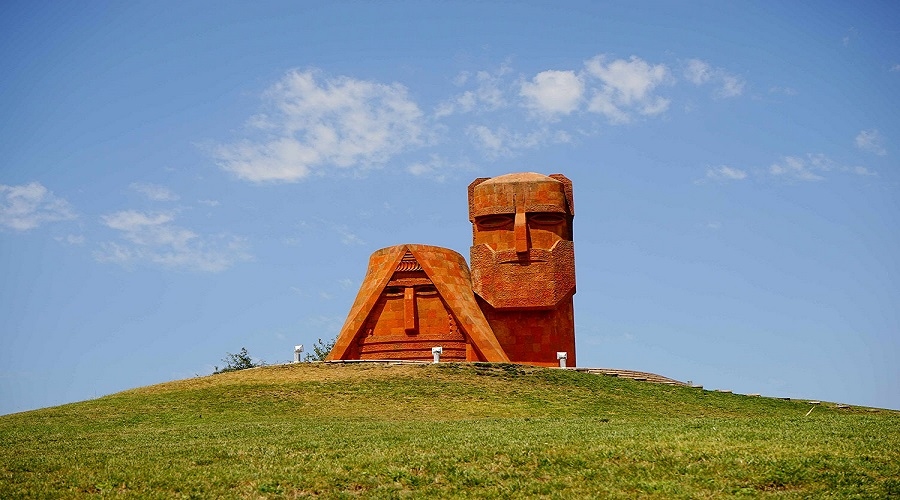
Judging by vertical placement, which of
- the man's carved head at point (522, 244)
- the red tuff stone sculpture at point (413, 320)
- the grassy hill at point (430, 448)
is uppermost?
the man's carved head at point (522, 244)

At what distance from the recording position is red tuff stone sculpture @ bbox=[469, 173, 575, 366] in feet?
122

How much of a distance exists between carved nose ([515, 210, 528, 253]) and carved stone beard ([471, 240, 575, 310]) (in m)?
0.24

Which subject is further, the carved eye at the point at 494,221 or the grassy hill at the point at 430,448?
the carved eye at the point at 494,221

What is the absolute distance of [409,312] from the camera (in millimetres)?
35375

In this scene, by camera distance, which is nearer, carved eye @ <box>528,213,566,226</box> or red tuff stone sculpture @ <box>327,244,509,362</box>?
red tuff stone sculpture @ <box>327,244,509,362</box>

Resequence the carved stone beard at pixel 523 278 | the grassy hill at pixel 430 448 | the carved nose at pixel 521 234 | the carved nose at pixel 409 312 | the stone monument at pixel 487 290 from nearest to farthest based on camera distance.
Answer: the grassy hill at pixel 430 448, the carved nose at pixel 409 312, the stone monument at pixel 487 290, the carved stone beard at pixel 523 278, the carved nose at pixel 521 234

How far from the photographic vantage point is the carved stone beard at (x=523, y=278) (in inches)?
1464

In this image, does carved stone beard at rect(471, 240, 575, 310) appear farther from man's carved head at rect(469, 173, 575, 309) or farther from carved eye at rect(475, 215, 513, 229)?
carved eye at rect(475, 215, 513, 229)

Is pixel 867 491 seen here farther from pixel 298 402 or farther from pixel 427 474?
pixel 298 402

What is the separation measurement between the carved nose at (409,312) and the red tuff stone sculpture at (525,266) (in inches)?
130

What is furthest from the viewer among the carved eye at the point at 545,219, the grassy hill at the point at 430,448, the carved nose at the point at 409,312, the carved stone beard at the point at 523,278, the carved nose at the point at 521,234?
the carved eye at the point at 545,219

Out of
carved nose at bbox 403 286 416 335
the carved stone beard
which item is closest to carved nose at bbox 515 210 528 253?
the carved stone beard

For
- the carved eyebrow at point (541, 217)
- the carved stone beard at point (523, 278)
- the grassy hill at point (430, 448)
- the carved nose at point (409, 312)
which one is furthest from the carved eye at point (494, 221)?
the grassy hill at point (430, 448)

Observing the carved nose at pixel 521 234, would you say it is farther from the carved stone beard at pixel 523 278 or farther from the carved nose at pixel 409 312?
the carved nose at pixel 409 312
